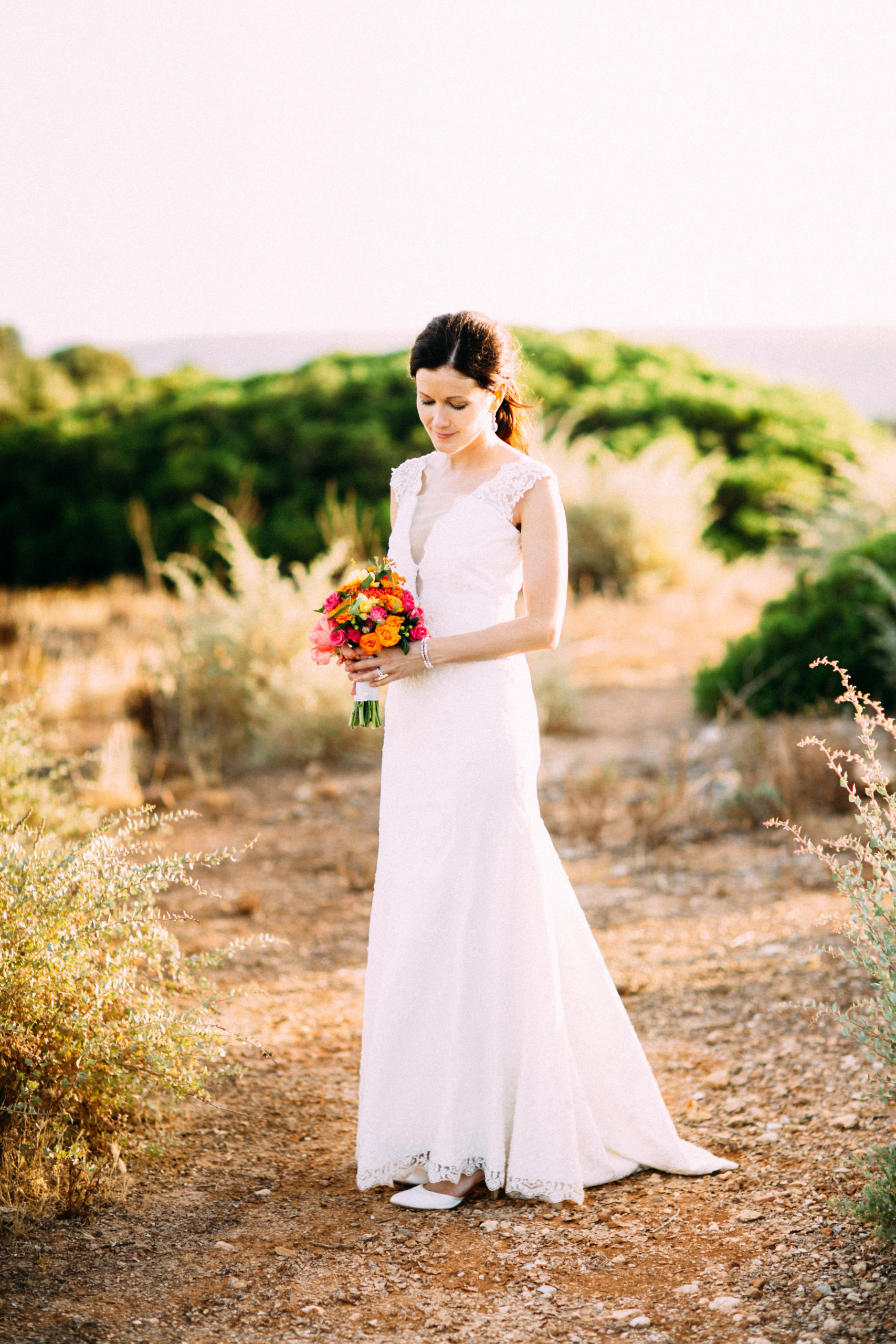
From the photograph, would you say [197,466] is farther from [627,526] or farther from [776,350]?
[776,350]

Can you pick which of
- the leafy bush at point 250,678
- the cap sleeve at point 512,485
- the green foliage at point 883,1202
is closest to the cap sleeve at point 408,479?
the cap sleeve at point 512,485

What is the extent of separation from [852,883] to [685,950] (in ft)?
7.40

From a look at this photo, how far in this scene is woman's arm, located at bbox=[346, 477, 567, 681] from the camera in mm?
2971

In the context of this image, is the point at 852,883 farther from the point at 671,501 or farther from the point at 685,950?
the point at 671,501

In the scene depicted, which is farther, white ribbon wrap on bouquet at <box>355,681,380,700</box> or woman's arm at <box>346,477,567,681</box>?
white ribbon wrap on bouquet at <box>355,681,380,700</box>

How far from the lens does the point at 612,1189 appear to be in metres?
3.13

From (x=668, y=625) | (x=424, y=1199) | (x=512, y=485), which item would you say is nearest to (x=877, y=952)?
(x=424, y=1199)

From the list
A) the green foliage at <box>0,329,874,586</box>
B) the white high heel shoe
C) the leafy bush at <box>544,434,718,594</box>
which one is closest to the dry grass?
the leafy bush at <box>544,434,718,594</box>

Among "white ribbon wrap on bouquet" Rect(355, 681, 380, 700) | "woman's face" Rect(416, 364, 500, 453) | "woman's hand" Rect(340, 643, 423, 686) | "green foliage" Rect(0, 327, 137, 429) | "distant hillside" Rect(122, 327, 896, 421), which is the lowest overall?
"white ribbon wrap on bouquet" Rect(355, 681, 380, 700)

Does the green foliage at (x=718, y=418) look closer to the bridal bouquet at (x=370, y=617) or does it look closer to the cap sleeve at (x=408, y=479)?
the cap sleeve at (x=408, y=479)

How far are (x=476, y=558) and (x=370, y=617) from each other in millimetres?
341

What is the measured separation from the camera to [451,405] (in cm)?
304

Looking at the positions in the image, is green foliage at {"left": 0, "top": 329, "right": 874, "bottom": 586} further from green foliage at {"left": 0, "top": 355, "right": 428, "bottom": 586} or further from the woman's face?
the woman's face

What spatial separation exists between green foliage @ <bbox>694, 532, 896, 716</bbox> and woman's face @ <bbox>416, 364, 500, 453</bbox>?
4.80 m
